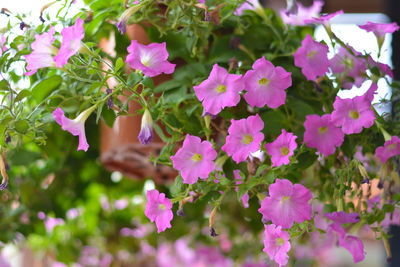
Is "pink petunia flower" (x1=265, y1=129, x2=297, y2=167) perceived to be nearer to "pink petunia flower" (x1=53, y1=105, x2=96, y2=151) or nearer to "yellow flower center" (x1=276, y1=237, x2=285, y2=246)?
"yellow flower center" (x1=276, y1=237, x2=285, y2=246)

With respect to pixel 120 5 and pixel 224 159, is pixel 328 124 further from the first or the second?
pixel 120 5

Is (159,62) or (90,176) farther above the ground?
(159,62)

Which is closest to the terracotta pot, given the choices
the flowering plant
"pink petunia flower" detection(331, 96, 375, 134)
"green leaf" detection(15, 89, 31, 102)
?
the flowering plant

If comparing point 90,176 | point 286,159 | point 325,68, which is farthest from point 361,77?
point 90,176

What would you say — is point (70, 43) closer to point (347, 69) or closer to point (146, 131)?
point (146, 131)

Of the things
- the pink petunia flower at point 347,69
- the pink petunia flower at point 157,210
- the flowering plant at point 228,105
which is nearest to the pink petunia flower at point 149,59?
the flowering plant at point 228,105

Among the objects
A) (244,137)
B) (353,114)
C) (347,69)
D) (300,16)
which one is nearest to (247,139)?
(244,137)
